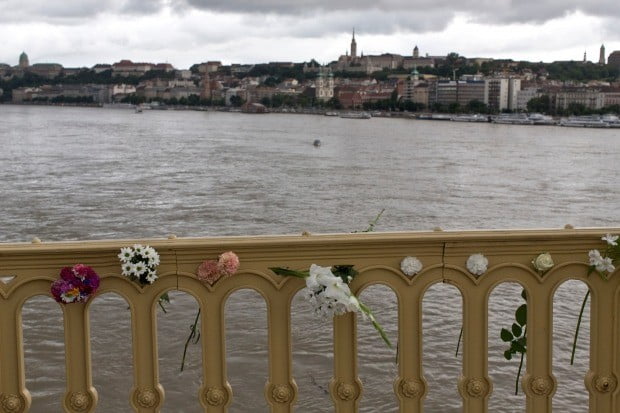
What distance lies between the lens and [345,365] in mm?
2264

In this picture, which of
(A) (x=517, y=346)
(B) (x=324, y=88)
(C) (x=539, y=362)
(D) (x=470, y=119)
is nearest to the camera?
(C) (x=539, y=362)

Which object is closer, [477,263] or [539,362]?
[477,263]

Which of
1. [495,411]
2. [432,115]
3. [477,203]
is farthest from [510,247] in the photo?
[432,115]

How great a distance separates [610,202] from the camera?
21.9 metres

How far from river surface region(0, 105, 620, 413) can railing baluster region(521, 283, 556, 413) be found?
2371 millimetres

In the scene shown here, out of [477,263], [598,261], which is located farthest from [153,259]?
[598,261]

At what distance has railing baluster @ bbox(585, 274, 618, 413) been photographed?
2.35 m

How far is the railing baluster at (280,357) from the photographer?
7.32 ft

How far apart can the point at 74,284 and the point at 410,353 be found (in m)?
0.88

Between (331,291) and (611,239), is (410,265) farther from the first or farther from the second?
(611,239)

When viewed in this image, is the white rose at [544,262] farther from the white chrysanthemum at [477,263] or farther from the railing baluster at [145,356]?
the railing baluster at [145,356]

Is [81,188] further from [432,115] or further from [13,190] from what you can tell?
[432,115]

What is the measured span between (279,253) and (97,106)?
635 feet

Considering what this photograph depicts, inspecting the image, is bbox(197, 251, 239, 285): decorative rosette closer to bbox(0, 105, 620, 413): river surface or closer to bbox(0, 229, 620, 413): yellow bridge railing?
bbox(0, 229, 620, 413): yellow bridge railing
